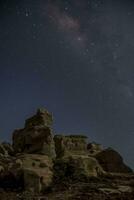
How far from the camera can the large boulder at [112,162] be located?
6825 centimetres

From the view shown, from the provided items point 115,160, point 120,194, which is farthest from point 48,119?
point 120,194

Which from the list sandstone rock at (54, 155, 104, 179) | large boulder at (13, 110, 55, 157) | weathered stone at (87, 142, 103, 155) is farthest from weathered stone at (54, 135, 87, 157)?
sandstone rock at (54, 155, 104, 179)

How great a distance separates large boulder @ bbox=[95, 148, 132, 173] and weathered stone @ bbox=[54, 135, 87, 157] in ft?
16.5

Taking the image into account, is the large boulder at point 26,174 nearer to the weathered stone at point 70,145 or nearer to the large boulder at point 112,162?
the weathered stone at point 70,145

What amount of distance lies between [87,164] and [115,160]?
12.1 meters

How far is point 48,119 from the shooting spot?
75688 millimetres

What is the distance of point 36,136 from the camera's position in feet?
221

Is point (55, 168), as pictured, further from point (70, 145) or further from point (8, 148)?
point (8, 148)

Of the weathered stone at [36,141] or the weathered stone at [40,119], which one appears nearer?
the weathered stone at [36,141]

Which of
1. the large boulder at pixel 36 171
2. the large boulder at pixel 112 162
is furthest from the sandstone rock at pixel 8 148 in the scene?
the large boulder at pixel 112 162

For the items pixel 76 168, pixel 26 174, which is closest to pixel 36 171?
pixel 26 174

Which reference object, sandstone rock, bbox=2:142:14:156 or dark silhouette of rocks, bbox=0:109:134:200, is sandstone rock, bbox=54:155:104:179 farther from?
sandstone rock, bbox=2:142:14:156

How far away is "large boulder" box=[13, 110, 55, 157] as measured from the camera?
6556 cm

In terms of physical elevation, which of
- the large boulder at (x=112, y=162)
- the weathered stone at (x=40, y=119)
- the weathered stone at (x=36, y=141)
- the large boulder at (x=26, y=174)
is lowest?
the large boulder at (x=26, y=174)
